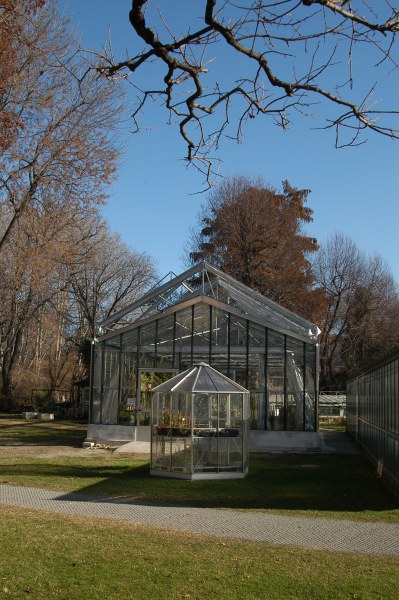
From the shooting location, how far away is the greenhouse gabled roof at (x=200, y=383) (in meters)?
17.1

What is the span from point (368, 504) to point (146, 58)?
10.2m

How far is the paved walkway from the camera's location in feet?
30.1

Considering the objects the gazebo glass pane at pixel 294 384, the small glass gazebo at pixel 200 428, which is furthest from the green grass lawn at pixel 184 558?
the gazebo glass pane at pixel 294 384

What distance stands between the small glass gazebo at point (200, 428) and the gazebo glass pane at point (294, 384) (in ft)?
17.5

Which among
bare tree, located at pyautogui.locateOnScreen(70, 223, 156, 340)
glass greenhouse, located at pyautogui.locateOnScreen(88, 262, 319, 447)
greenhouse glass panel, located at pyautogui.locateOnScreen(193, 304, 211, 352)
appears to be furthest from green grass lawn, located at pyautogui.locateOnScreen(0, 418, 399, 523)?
bare tree, located at pyautogui.locateOnScreen(70, 223, 156, 340)

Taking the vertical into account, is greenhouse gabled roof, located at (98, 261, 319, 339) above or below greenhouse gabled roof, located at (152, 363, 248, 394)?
above

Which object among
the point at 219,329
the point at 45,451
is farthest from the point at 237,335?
the point at 45,451

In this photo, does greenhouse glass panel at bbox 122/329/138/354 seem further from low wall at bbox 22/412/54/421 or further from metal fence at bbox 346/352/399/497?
low wall at bbox 22/412/54/421

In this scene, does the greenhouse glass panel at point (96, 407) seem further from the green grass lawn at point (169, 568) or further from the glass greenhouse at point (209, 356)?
the green grass lawn at point (169, 568)

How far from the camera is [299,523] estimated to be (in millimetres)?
10523

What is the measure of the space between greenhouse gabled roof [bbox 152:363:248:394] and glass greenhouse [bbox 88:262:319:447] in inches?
214

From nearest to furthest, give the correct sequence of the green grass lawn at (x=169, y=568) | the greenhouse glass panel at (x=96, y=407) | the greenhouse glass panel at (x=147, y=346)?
the green grass lawn at (x=169, y=568)
the greenhouse glass panel at (x=96, y=407)
the greenhouse glass panel at (x=147, y=346)

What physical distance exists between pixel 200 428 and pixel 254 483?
6.52 feet

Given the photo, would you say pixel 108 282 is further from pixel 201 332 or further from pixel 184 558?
pixel 184 558
